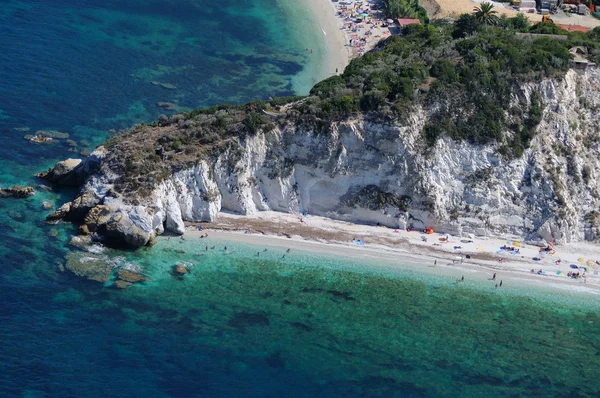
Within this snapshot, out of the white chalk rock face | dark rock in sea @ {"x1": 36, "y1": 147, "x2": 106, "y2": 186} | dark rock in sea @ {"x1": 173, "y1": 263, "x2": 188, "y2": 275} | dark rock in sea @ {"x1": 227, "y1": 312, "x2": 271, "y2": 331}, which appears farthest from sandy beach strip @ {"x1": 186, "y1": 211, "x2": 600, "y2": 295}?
dark rock in sea @ {"x1": 36, "y1": 147, "x2": 106, "y2": 186}

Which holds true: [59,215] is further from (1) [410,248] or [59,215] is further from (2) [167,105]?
(1) [410,248]

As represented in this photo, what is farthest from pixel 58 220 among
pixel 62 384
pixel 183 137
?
pixel 62 384

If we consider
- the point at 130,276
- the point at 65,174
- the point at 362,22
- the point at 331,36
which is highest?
the point at 362,22

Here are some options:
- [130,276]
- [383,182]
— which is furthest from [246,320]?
[383,182]

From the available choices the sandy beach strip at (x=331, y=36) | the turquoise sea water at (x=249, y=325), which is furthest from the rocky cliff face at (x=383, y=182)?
the sandy beach strip at (x=331, y=36)

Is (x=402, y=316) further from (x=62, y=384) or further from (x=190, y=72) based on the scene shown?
(x=190, y=72)

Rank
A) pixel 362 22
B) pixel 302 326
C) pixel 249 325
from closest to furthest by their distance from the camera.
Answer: pixel 249 325, pixel 302 326, pixel 362 22

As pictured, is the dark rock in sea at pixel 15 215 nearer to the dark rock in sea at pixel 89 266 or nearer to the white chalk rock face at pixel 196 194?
the dark rock in sea at pixel 89 266
